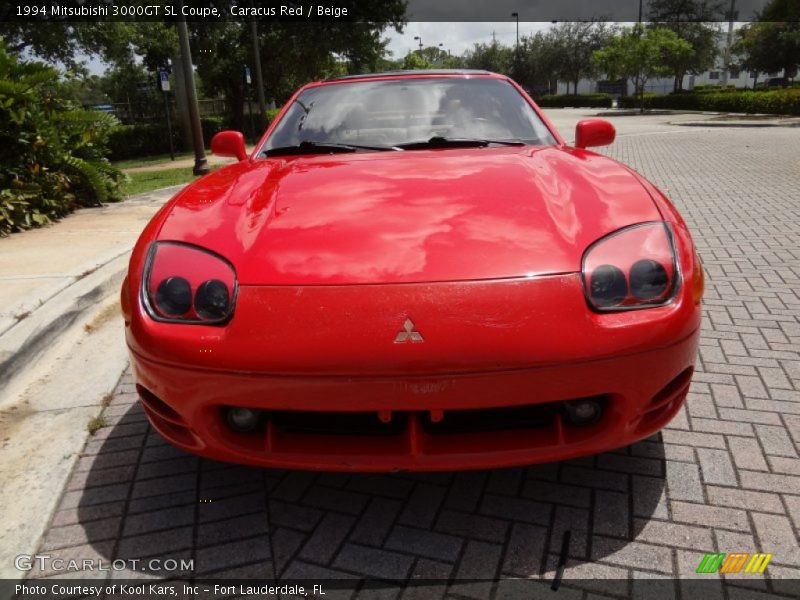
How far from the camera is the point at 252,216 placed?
2215 mm

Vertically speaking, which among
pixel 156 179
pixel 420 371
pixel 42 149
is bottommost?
pixel 156 179

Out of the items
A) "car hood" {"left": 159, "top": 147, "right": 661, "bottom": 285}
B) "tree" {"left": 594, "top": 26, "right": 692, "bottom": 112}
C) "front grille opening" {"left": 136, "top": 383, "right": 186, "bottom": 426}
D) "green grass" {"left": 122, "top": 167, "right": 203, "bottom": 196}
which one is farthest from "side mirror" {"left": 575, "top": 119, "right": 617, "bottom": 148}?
"tree" {"left": 594, "top": 26, "right": 692, "bottom": 112}

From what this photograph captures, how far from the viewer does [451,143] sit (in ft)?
9.84

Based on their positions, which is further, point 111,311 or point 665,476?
point 111,311

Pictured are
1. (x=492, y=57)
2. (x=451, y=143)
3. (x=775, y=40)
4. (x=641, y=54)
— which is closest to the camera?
(x=451, y=143)

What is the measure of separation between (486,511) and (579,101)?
190 feet

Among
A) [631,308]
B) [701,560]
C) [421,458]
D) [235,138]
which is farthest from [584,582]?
[235,138]

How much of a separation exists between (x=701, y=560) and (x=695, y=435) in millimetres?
766

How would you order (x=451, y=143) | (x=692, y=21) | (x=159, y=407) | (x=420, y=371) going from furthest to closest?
1. (x=692, y=21)
2. (x=451, y=143)
3. (x=159, y=407)
4. (x=420, y=371)

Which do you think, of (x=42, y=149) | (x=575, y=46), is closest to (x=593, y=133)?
(x=42, y=149)

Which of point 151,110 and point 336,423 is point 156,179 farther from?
point 151,110

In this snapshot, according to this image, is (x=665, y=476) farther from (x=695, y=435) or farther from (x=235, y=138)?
(x=235, y=138)

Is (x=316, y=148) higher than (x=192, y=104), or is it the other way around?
(x=192, y=104)

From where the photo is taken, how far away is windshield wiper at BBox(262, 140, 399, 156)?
299cm
